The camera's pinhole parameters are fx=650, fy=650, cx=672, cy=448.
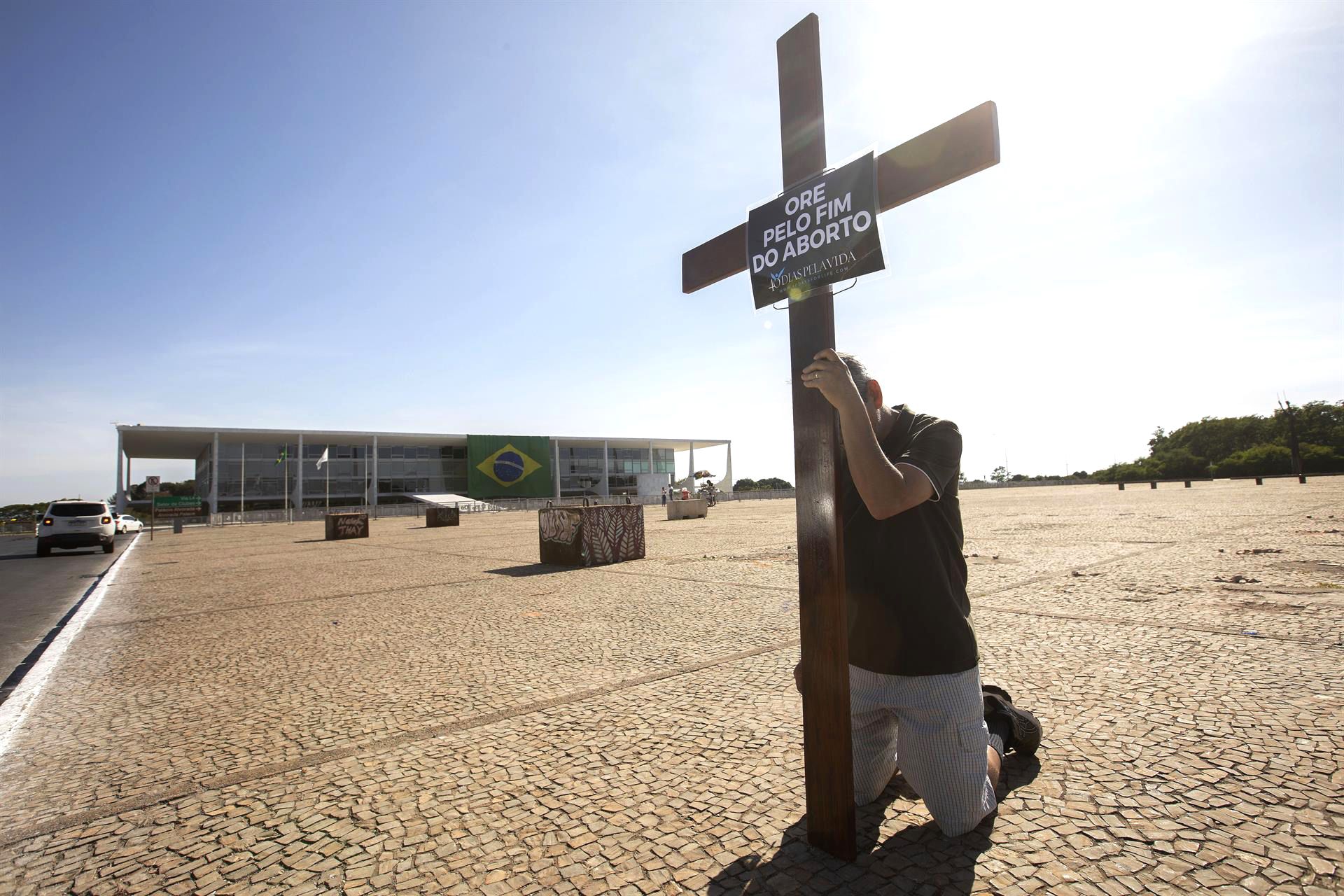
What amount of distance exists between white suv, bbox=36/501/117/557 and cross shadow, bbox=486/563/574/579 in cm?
1614

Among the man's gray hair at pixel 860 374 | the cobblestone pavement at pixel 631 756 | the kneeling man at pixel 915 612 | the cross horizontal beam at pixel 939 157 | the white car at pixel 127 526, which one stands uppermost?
the cross horizontal beam at pixel 939 157

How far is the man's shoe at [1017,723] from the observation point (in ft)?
8.92

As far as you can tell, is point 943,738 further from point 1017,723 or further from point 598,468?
point 598,468

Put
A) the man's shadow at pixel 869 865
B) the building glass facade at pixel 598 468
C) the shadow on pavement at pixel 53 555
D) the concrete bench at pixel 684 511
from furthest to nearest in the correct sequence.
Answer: the building glass facade at pixel 598 468, the concrete bench at pixel 684 511, the shadow on pavement at pixel 53 555, the man's shadow at pixel 869 865

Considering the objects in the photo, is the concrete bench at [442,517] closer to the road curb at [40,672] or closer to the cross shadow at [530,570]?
the cross shadow at [530,570]

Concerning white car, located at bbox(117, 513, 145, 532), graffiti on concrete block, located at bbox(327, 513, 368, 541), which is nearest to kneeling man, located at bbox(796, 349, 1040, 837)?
graffiti on concrete block, located at bbox(327, 513, 368, 541)

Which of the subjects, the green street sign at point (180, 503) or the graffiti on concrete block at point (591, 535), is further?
the green street sign at point (180, 503)

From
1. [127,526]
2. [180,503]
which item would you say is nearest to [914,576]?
[180,503]

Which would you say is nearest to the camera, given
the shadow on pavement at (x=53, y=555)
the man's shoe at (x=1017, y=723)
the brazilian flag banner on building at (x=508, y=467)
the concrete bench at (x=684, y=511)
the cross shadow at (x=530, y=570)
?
the man's shoe at (x=1017, y=723)

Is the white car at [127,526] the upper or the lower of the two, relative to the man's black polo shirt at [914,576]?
lower

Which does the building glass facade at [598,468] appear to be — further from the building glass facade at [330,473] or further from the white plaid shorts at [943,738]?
the white plaid shorts at [943,738]

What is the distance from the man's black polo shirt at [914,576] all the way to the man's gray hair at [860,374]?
0.22 metres


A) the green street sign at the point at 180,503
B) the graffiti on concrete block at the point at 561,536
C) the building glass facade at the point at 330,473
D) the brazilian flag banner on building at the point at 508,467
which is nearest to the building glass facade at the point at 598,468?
the brazilian flag banner on building at the point at 508,467

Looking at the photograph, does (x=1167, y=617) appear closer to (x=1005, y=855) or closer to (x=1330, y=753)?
(x=1330, y=753)
